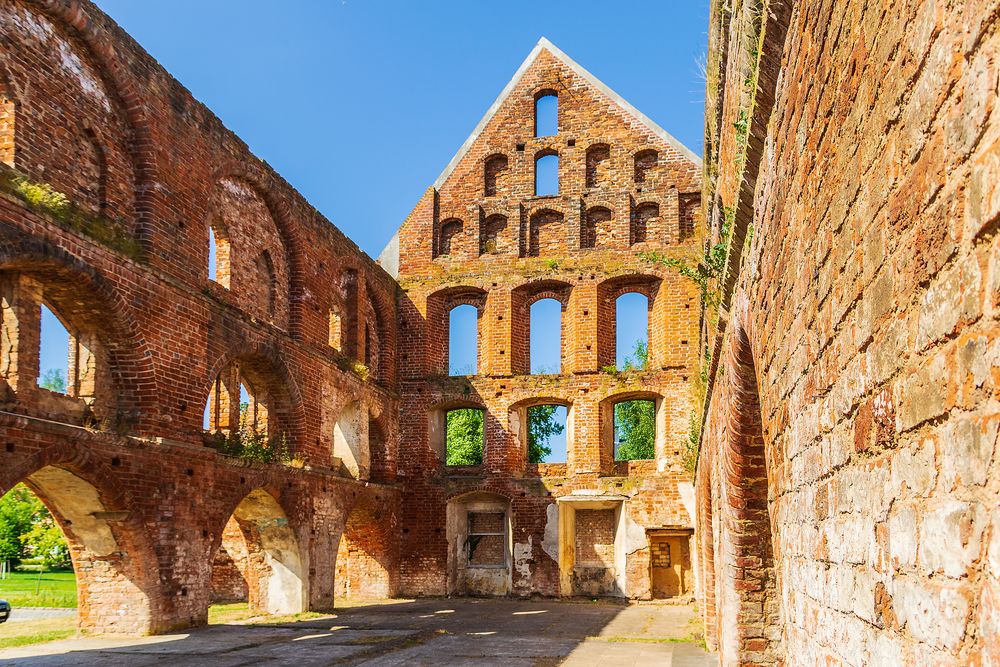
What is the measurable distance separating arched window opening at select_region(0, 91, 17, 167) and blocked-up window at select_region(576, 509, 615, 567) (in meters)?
14.6

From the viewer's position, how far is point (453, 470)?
21.9 m

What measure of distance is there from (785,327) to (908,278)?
173cm

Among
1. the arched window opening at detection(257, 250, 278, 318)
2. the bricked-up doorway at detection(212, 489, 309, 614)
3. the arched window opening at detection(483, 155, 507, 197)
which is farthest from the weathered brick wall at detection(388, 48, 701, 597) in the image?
the arched window opening at detection(257, 250, 278, 318)

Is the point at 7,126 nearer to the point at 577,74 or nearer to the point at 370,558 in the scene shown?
the point at 370,558

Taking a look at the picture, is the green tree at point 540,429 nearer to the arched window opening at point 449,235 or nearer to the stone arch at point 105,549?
the arched window opening at point 449,235

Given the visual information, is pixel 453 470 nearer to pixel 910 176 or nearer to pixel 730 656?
pixel 730 656

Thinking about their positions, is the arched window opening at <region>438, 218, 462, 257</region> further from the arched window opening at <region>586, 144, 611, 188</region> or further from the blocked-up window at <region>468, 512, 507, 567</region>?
the blocked-up window at <region>468, 512, 507, 567</region>

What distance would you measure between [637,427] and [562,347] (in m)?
13.4

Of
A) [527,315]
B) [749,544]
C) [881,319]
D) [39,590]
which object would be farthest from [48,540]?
[881,319]

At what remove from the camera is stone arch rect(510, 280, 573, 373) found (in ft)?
72.1

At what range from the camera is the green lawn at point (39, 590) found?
21469 millimetres

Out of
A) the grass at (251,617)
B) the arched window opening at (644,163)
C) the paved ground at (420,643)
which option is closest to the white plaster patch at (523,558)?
the paved ground at (420,643)

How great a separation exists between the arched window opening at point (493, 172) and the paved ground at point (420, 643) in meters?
10.6

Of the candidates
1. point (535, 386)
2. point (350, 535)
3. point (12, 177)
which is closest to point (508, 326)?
point (535, 386)
